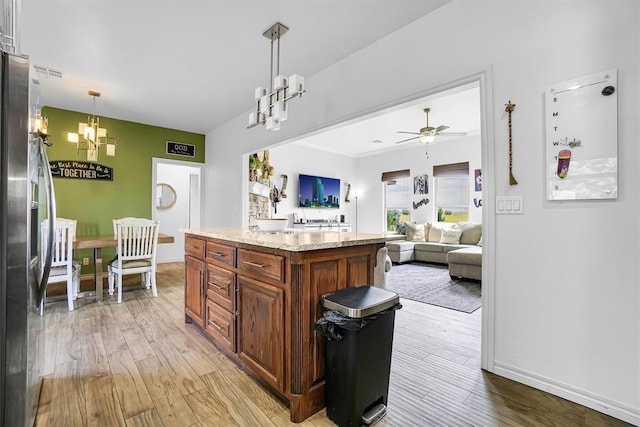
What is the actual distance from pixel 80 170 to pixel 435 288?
5658mm

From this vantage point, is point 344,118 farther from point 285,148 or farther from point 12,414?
point 285,148

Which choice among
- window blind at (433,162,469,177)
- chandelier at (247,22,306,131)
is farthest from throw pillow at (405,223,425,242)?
chandelier at (247,22,306,131)

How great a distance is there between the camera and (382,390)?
1548mm

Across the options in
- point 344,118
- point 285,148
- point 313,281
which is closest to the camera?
point 313,281

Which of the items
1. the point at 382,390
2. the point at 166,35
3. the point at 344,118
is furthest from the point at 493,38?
the point at 166,35

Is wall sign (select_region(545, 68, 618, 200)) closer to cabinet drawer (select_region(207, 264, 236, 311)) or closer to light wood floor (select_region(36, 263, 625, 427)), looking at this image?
light wood floor (select_region(36, 263, 625, 427))

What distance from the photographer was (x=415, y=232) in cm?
651

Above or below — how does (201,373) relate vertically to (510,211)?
below

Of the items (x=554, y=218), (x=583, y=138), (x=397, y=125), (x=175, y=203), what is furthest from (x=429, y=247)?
(x=175, y=203)

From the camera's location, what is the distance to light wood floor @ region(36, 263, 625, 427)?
1508mm

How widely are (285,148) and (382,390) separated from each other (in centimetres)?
590

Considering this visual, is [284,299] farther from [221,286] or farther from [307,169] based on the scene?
[307,169]

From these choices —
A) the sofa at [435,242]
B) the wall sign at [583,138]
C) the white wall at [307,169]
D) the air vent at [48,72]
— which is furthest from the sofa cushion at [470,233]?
the air vent at [48,72]

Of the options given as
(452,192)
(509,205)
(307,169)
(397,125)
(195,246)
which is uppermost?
(397,125)
